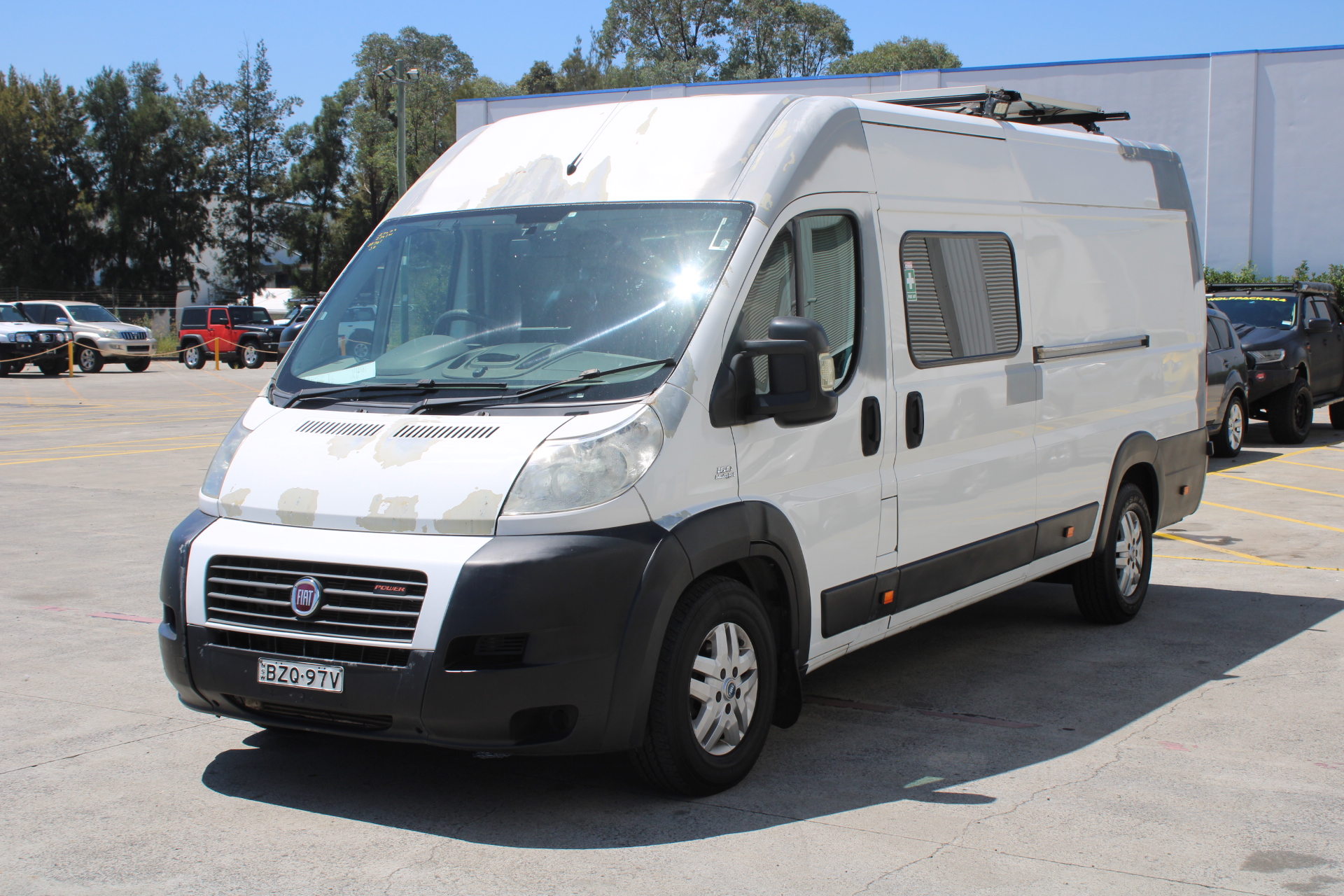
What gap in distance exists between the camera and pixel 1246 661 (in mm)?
6586

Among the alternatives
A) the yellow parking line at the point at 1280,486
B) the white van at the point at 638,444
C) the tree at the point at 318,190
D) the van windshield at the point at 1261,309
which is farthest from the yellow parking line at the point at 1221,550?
the tree at the point at 318,190

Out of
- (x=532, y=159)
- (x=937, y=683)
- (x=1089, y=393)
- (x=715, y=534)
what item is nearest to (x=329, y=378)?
(x=532, y=159)

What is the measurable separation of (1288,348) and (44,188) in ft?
207

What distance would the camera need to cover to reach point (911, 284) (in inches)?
219

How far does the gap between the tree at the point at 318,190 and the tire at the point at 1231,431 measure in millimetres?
64906

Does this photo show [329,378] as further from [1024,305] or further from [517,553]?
[1024,305]

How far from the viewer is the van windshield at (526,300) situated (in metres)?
4.59

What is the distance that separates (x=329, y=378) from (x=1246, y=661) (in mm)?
4628

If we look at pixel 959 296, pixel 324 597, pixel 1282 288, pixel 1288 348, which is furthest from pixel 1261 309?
pixel 324 597

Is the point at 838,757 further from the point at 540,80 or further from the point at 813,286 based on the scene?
the point at 540,80

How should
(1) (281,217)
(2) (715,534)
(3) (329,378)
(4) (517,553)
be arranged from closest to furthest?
1. (4) (517,553)
2. (2) (715,534)
3. (3) (329,378)
4. (1) (281,217)

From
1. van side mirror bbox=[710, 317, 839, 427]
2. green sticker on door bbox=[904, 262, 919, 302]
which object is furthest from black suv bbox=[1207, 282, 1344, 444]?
van side mirror bbox=[710, 317, 839, 427]

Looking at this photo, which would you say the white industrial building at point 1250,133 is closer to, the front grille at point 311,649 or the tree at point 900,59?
the front grille at point 311,649

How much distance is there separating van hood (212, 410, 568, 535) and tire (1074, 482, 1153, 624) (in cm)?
407
